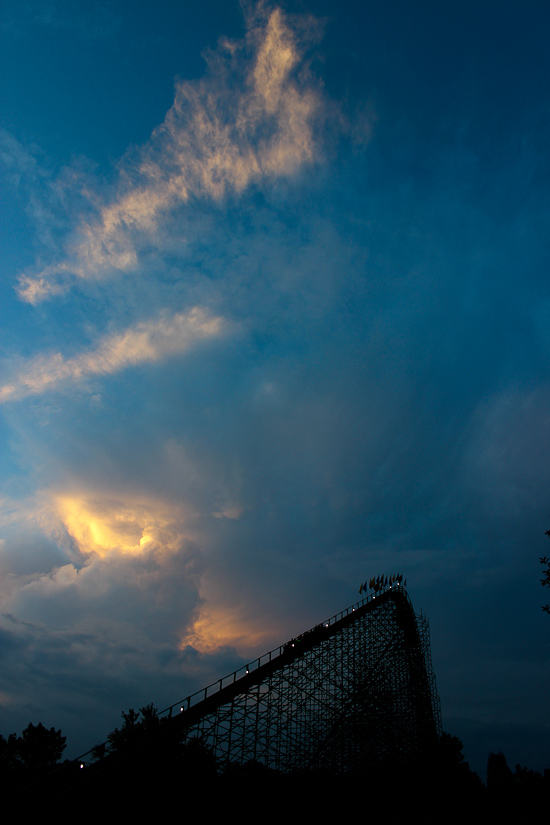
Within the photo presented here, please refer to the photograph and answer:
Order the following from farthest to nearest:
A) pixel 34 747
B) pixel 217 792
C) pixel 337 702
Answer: pixel 34 747 → pixel 337 702 → pixel 217 792

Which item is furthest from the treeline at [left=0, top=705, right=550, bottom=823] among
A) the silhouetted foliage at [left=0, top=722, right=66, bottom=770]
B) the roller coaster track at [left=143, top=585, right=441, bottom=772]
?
the silhouetted foliage at [left=0, top=722, right=66, bottom=770]

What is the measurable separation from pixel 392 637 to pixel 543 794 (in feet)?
42.5

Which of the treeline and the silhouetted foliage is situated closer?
the treeline

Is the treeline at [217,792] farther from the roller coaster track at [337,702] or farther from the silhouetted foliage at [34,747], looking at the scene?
the silhouetted foliage at [34,747]

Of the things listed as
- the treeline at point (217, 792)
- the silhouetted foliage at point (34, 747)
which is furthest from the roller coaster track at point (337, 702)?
the silhouetted foliage at point (34, 747)

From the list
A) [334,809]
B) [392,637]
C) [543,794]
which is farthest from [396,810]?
[392,637]

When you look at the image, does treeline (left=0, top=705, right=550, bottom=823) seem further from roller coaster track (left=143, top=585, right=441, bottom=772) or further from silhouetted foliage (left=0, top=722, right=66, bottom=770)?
silhouetted foliage (left=0, top=722, right=66, bottom=770)

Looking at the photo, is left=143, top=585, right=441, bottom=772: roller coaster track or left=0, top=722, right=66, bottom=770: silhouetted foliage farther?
left=0, top=722, right=66, bottom=770: silhouetted foliage

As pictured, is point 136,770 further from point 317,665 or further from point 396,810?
point 317,665

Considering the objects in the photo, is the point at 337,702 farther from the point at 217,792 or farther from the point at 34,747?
the point at 34,747

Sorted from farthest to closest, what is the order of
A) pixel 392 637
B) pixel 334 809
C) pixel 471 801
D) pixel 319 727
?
pixel 392 637 → pixel 319 727 → pixel 471 801 → pixel 334 809

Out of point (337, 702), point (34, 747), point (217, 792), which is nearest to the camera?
point (217, 792)

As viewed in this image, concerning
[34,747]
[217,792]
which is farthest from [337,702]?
[34,747]

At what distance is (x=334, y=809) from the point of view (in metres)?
14.2
